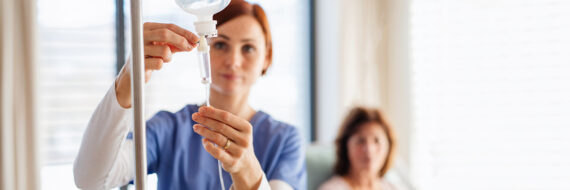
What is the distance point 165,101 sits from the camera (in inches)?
38.0

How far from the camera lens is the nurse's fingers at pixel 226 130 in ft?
1.86

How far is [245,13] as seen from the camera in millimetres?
690

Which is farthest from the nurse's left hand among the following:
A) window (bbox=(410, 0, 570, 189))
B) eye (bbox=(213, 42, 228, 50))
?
window (bbox=(410, 0, 570, 189))

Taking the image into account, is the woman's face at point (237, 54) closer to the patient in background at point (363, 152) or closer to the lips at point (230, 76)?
the lips at point (230, 76)

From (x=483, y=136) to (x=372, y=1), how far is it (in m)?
0.63

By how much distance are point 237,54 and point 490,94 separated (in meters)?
1.27

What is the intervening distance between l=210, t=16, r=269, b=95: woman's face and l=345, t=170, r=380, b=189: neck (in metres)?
0.85

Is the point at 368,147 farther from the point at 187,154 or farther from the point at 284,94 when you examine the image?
the point at 187,154

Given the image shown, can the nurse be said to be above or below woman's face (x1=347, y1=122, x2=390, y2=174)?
above

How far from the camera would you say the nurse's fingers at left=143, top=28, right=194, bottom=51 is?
587 mm

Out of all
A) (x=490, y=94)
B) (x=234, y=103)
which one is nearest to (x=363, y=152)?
(x=490, y=94)

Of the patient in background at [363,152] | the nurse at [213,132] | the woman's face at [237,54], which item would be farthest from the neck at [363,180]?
the woman's face at [237,54]

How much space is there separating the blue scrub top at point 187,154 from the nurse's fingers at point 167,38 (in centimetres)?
11

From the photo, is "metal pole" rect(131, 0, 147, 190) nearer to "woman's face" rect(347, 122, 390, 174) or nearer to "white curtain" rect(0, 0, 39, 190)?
"white curtain" rect(0, 0, 39, 190)
